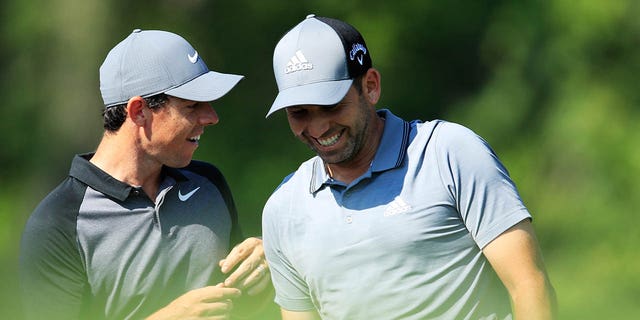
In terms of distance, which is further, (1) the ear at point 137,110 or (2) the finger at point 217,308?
(1) the ear at point 137,110

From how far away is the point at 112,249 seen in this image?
12.4 ft

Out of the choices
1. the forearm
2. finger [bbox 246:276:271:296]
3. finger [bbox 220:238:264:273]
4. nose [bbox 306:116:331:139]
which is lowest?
finger [bbox 246:276:271:296]

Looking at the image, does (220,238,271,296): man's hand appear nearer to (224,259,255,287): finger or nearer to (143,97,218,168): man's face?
(224,259,255,287): finger

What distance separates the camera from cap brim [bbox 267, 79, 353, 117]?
11.2 feet

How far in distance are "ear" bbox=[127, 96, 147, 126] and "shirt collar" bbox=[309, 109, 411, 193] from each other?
0.62 metres

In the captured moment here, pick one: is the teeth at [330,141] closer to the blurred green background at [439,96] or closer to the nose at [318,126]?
the nose at [318,126]

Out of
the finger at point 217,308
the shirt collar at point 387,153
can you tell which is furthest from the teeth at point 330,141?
the finger at point 217,308

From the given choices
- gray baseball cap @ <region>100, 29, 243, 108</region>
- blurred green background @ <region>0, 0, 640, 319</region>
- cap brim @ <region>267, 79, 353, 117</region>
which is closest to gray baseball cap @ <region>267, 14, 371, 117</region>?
cap brim @ <region>267, 79, 353, 117</region>

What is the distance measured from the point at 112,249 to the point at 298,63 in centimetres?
82

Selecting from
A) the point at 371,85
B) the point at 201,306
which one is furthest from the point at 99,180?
the point at 371,85

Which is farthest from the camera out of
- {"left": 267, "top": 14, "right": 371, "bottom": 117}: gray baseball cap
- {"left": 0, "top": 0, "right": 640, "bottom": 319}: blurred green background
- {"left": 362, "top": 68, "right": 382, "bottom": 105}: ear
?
{"left": 0, "top": 0, "right": 640, "bottom": 319}: blurred green background

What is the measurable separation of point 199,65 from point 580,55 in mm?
7104

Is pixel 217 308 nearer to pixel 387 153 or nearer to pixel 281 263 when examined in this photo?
pixel 281 263

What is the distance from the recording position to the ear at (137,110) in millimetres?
3924
